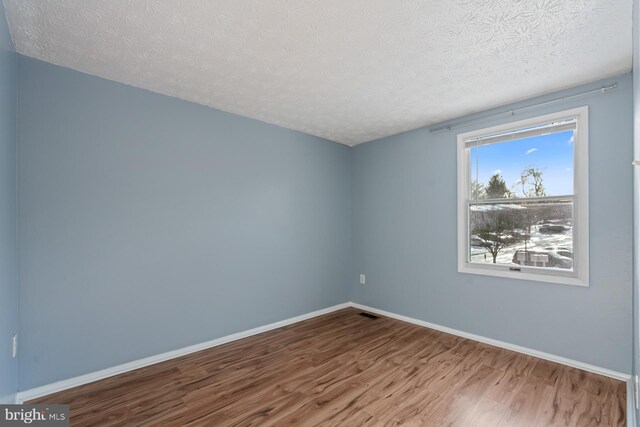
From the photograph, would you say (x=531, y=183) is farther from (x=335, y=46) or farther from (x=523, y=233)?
(x=335, y=46)

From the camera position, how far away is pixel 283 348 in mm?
2924

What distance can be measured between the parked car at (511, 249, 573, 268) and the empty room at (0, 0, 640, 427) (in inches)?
1.1

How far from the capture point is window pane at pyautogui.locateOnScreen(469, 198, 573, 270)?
2.67 meters

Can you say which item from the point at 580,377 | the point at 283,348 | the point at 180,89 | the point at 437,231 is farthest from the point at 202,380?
the point at 580,377

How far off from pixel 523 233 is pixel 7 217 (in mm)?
4133

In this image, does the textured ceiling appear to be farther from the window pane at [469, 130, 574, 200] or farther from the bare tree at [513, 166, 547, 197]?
the bare tree at [513, 166, 547, 197]

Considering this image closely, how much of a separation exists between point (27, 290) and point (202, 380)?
1.42 m

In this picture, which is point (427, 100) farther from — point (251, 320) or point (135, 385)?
point (135, 385)

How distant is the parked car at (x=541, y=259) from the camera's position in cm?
266

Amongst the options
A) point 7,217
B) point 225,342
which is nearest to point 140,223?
point 7,217

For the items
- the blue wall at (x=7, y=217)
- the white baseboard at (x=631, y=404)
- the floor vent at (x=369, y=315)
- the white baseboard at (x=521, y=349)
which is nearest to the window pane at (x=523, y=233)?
the white baseboard at (x=521, y=349)

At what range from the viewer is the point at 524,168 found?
291cm

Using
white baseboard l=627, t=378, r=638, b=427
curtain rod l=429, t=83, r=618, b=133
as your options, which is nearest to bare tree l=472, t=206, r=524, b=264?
curtain rod l=429, t=83, r=618, b=133

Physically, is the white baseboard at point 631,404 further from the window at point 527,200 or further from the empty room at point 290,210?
the window at point 527,200
